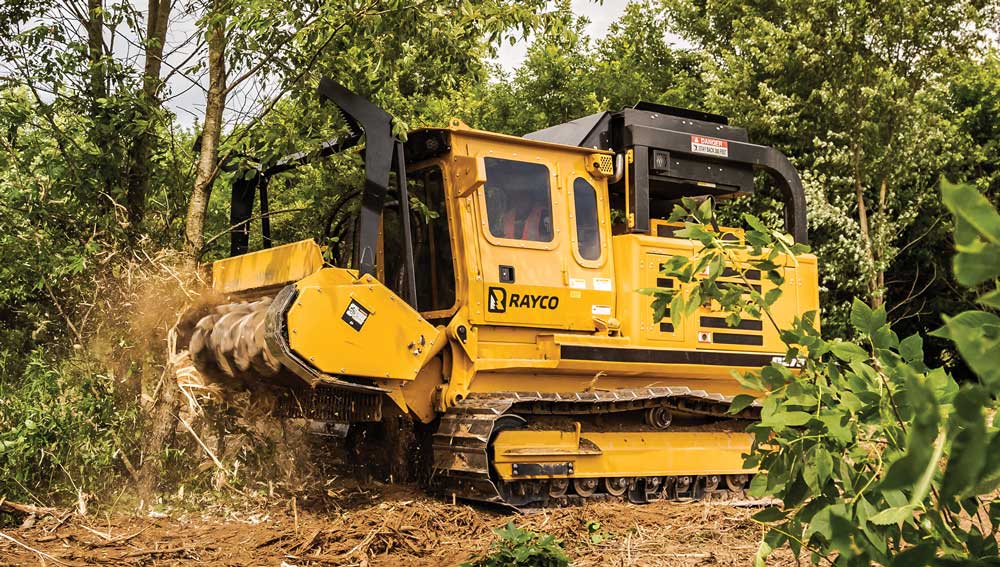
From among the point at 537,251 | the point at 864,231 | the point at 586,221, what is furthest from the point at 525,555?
the point at 864,231

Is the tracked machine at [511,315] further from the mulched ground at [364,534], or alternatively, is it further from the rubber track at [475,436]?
the mulched ground at [364,534]

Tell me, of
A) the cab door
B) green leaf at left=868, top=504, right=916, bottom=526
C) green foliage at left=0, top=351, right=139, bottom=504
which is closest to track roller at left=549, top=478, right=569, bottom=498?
the cab door

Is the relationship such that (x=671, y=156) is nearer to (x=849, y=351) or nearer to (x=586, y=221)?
(x=586, y=221)

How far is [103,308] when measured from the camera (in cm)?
814

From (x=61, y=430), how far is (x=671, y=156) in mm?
5787

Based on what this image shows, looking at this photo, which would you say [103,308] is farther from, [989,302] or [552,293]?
[989,302]

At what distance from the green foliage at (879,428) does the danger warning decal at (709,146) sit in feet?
21.3

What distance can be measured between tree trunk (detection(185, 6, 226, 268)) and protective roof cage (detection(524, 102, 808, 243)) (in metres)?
3.04

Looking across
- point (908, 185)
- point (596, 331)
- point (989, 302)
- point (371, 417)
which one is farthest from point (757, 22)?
point (989, 302)

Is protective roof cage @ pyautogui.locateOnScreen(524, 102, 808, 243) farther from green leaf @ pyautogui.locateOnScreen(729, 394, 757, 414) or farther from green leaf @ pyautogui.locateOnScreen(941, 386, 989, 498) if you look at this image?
green leaf @ pyautogui.locateOnScreen(941, 386, 989, 498)

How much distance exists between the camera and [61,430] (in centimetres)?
766

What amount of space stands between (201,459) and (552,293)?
3.37 metres

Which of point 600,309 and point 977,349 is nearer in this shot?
point 977,349

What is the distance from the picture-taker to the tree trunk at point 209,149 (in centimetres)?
874
